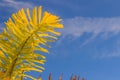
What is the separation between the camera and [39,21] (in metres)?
1.10

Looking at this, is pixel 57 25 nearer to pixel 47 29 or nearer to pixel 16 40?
pixel 47 29

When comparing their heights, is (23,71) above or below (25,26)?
below

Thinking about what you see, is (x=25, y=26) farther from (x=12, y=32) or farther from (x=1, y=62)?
(x=1, y=62)

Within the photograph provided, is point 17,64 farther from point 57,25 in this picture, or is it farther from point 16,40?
point 57,25

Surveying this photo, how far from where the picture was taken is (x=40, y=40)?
1.11 m

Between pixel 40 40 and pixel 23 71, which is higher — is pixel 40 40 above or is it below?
above

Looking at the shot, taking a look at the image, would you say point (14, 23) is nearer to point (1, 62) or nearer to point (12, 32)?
point (12, 32)

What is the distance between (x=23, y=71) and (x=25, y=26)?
0.20 metres

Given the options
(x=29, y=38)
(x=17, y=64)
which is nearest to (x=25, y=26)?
(x=29, y=38)

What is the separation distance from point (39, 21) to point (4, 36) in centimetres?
16

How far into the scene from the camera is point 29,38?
43.1 inches

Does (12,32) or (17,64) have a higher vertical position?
(12,32)

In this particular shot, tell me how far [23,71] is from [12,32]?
0.18 m

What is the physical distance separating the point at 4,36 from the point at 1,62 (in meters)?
0.11
